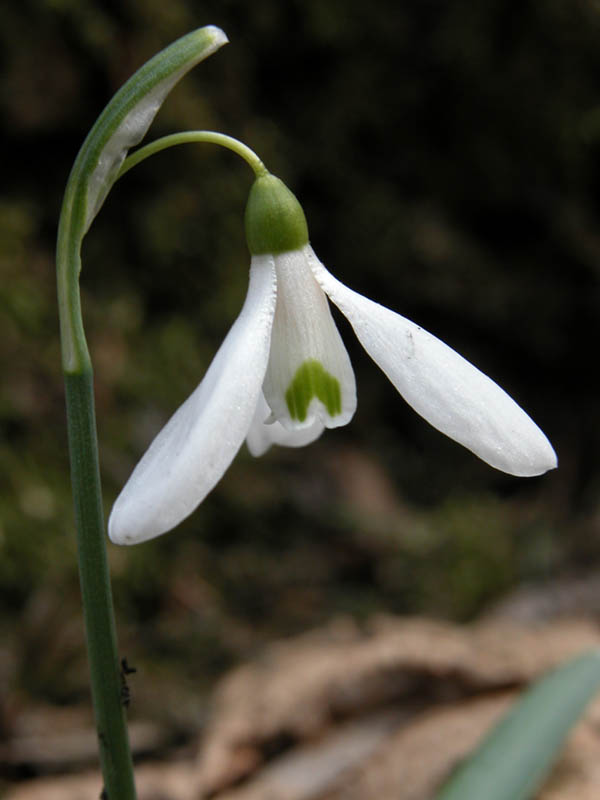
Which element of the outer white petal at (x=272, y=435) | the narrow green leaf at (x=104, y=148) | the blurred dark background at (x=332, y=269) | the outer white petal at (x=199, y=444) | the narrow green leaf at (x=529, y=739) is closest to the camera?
the outer white petal at (x=199, y=444)

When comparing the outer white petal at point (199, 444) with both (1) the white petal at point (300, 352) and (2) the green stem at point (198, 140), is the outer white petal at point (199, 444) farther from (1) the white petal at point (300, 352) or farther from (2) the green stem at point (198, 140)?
(2) the green stem at point (198, 140)

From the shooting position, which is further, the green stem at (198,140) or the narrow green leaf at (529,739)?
the narrow green leaf at (529,739)

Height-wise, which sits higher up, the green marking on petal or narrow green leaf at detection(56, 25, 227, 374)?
narrow green leaf at detection(56, 25, 227, 374)

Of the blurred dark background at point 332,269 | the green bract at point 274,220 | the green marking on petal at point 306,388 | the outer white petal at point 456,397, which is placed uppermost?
the blurred dark background at point 332,269

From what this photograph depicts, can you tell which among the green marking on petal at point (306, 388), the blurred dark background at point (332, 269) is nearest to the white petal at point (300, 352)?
the green marking on petal at point (306, 388)

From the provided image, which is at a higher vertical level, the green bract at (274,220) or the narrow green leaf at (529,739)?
the green bract at (274,220)

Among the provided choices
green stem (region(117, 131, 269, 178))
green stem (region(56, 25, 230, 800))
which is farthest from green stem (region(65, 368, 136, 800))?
green stem (region(117, 131, 269, 178))

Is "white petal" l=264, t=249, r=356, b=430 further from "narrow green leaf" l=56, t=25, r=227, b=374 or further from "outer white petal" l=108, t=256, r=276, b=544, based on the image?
"narrow green leaf" l=56, t=25, r=227, b=374
